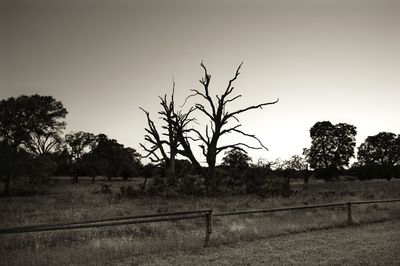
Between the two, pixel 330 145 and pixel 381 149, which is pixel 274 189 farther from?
pixel 381 149

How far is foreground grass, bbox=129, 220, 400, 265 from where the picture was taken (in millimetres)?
7680

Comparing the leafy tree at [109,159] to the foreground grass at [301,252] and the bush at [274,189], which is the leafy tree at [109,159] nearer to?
the bush at [274,189]

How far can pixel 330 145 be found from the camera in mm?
61562

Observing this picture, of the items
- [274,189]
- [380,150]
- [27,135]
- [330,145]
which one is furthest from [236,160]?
[380,150]

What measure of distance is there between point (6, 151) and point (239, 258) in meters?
27.0

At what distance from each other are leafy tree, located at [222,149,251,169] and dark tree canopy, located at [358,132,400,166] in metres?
54.1

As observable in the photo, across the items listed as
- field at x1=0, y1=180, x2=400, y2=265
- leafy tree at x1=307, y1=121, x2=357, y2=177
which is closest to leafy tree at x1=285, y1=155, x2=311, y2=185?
leafy tree at x1=307, y1=121, x2=357, y2=177

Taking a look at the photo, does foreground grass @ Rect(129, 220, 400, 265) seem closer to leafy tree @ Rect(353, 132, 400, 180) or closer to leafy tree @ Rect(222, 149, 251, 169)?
leafy tree @ Rect(222, 149, 251, 169)

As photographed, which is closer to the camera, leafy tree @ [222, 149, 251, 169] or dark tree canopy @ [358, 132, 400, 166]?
leafy tree @ [222, 149, 251, 169]

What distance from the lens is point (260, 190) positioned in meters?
26.2

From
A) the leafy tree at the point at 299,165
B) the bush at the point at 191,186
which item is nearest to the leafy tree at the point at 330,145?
the leafy tree at the point at 299,165

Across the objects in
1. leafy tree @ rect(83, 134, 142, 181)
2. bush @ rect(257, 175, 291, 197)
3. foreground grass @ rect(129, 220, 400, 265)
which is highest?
leafy tree @ rect(83, 134, 142, 181)

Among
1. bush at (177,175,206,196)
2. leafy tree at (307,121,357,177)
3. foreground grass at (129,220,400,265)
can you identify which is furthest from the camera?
leafy tree at (307,121,357,177)

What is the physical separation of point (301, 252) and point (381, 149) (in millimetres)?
77999
